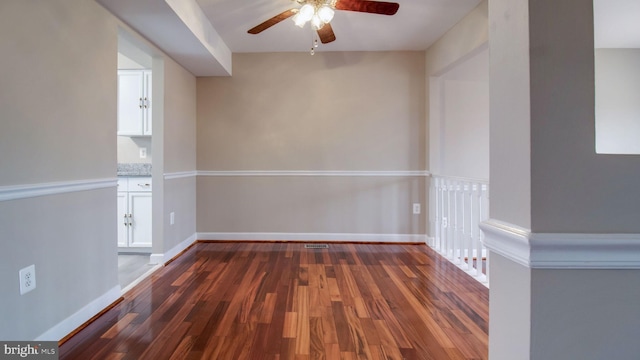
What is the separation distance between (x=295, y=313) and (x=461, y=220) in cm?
187

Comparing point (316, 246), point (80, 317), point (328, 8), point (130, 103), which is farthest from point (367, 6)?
point (80, 317)

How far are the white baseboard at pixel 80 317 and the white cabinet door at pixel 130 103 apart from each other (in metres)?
1.73

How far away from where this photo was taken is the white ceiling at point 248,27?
7.11 ft

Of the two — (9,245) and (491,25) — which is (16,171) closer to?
(9,245)

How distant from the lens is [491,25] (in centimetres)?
71

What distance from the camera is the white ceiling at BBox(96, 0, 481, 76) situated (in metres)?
2.17

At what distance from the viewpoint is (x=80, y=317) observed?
1.73 meters

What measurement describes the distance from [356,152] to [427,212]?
43.7 inches

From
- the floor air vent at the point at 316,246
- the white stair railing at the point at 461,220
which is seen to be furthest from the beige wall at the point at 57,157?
the white stair railing at the point at 461,220

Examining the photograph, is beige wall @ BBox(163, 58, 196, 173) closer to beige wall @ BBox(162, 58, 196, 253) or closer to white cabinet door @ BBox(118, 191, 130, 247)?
beige wall @ BBox(162, 58, 196, 253)

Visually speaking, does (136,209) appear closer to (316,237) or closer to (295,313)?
(316,237)

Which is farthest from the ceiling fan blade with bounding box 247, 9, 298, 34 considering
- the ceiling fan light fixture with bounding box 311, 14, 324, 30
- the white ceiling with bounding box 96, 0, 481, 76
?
the white ceiling with bounding box 96, 0, 481, 76

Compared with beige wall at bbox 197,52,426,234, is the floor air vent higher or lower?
lower

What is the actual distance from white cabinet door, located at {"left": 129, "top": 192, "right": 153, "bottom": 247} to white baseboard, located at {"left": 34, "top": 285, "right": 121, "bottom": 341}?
1057mm
